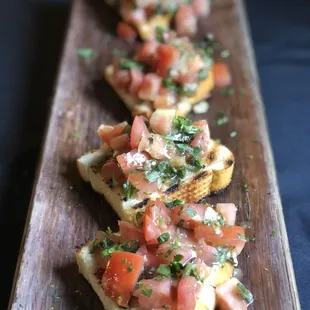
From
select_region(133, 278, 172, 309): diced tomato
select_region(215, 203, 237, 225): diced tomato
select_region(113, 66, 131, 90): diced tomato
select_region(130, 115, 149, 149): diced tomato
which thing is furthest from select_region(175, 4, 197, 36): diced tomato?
select_region(133, 278, 172, 309): diced tomato

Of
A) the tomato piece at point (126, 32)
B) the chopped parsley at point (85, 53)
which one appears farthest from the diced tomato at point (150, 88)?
the tomato piece at point (126, 32)

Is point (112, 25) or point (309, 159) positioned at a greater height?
point (112, 25)

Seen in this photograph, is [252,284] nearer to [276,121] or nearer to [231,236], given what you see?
[231,236]

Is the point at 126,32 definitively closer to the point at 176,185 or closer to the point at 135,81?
the point at 135,81

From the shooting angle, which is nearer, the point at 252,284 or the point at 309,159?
the point at 252,284

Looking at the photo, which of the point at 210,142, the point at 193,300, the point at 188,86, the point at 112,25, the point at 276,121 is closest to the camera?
the point at 193,300

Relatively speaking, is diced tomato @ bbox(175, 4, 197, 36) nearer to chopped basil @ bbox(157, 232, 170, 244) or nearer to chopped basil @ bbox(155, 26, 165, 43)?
chopped basil @ bbox(155, 26, 165, 43)

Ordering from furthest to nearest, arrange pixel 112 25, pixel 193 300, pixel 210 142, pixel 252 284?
pixel 112 25 → pixel 210 142 → pixel 252 284 → pixel 193 300

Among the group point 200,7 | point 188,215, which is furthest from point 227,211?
point 200,7

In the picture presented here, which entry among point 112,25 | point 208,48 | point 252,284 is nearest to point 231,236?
point 252,284
